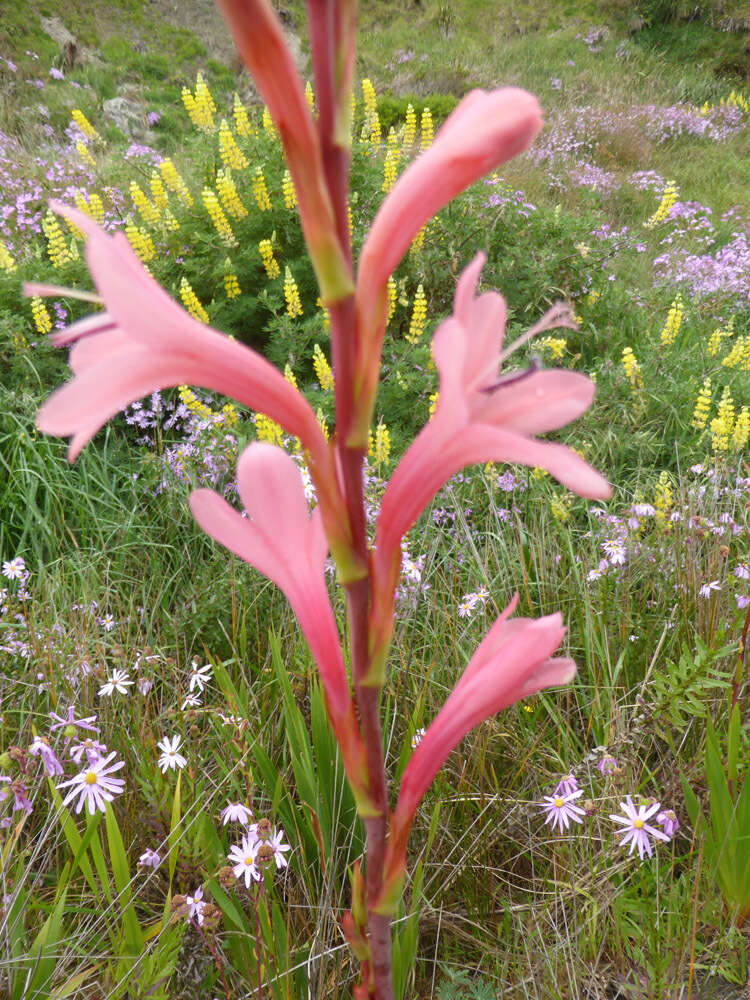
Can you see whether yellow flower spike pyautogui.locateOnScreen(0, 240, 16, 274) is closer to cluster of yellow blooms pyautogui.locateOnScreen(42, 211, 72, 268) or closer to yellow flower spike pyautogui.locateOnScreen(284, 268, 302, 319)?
A: cluster of yellow blooms pyautogui.locateOnScreen(42, 211, 72, 268)

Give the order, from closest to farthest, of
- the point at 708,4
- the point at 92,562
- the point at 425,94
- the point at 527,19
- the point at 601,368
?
the point at 92,562, the point at 601,368, the point at 425,94, the point at 708,4, the point at 527,19

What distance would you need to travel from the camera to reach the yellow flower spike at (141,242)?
3158 mm

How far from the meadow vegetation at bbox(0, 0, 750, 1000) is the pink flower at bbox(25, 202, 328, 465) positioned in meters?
0.20

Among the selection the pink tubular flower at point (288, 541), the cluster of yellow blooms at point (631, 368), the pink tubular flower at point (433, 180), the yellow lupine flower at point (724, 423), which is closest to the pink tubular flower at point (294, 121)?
the pink tubular flower at point (433, 180)

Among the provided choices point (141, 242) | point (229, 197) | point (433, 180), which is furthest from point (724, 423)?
point (141, 242)

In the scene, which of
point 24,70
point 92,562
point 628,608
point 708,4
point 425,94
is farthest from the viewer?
point 708,4

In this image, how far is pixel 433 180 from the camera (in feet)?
1.62

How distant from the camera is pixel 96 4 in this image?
10.9m

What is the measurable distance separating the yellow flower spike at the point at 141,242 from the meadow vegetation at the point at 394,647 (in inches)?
0.9

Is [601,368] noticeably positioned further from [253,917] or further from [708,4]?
[708,4]

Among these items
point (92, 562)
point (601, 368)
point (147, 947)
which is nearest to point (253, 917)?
point (147, 947)

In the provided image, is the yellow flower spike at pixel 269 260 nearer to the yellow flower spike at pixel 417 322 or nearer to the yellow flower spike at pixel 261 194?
the yellow flower spike at pixel 261 194

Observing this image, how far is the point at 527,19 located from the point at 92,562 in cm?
1629

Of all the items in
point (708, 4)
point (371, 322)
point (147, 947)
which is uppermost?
point (708, 4)
